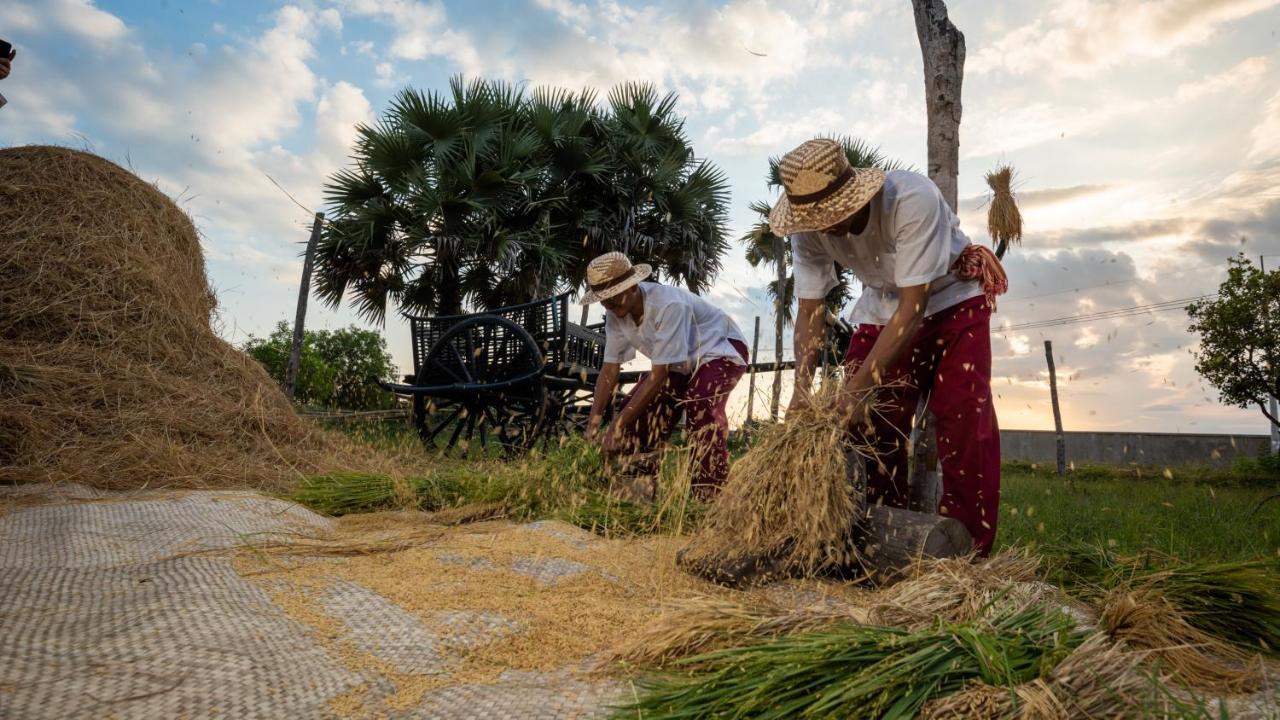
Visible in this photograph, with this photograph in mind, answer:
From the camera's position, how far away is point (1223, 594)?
2344mm

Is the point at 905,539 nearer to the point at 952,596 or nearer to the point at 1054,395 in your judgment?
the point at 952,596

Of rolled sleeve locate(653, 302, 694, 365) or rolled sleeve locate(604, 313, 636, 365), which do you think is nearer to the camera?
rolled sleeve locate(653, 302, 694, 365)

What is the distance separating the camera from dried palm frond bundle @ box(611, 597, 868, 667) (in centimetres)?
185

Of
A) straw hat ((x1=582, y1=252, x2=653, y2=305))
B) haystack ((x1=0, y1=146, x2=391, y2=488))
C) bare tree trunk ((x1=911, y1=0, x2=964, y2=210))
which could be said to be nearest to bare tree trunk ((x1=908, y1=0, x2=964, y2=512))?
bare tree trunk ((x1=911, y1=0, x2=964, y2=210))

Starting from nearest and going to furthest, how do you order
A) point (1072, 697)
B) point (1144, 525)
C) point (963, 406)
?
point (1072, 697)
point (963, 406)
point (1144, 525)

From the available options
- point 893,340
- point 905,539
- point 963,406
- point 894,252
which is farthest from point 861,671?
point 894,252

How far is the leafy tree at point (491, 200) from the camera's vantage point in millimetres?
13070

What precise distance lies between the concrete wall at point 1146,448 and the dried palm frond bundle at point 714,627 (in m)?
17.2

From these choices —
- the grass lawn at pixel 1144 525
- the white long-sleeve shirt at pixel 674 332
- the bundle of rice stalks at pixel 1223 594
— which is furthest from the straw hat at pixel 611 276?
the bundle of rice stalks at pixel 1223 594

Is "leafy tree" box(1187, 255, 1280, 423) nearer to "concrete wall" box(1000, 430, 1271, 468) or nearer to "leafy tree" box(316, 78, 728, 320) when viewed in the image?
"concrete wall" box(1000, 430, 1271, 468)

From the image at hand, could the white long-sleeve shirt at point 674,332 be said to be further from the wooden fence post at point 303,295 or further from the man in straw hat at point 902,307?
the wooden fence post at point 303,295

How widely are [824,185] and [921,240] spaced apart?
38cm

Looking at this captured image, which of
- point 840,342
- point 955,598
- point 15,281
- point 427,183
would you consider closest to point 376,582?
point 955,598

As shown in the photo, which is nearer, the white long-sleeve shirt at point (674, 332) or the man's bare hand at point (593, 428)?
the white long-sleeve shirt at point (674, 332)
